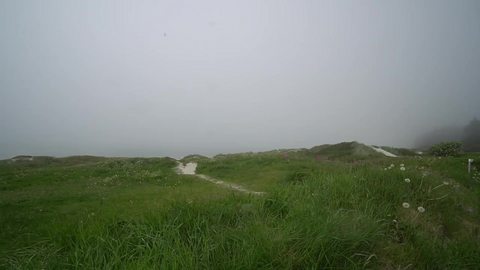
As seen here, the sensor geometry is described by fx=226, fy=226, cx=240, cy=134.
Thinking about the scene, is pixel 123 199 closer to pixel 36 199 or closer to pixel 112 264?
pixel 36 199

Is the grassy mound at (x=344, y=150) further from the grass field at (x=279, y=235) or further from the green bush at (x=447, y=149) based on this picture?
the grass field at (x=279, y=235)

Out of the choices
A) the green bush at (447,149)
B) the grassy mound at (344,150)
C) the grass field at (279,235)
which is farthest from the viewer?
the grassy mound at (344,150)

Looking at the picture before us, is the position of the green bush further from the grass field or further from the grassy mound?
the grass field

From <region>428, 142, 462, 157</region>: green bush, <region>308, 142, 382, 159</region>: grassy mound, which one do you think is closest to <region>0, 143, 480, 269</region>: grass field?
<region>308, 142, 382, 159</region>: grassy mound

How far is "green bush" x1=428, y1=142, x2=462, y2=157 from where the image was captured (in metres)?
31.8

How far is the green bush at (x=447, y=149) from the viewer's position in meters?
31.8

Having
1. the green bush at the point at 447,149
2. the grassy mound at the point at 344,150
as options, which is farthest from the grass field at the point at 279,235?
the green bush at the point at 447,149

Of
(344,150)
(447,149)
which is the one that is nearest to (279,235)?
(447,149)

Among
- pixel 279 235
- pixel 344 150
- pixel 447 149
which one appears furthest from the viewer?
pixel 344 150

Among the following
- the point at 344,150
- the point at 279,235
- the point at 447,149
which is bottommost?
the point at 279,235

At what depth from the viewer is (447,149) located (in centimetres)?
3234

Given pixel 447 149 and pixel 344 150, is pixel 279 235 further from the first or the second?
pixel 344 150

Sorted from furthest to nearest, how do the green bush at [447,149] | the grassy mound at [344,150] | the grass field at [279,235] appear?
the grassy mound at [344,150] < the green bush at [447,149] < the grass field at [279,235]

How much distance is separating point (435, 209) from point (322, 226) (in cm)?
447
